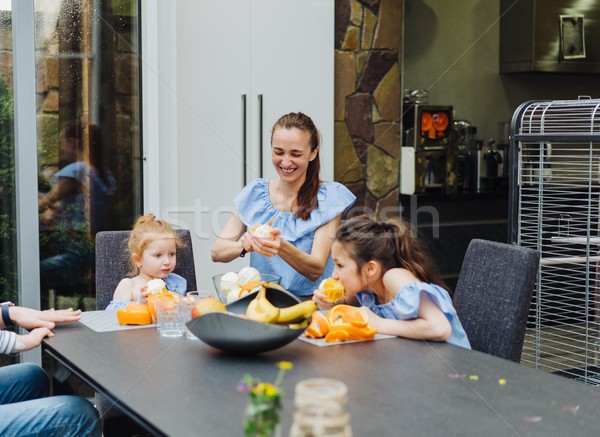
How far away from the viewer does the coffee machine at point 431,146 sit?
15.8 feet

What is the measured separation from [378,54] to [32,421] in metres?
3.05

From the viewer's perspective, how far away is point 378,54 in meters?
4.38

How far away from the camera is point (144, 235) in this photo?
2.50m

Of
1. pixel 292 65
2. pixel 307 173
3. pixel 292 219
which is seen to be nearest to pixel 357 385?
pixel 292 219

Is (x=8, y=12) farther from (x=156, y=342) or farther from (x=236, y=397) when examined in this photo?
(x=236, y=397)

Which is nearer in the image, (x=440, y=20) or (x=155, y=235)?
(x=155, y=235)

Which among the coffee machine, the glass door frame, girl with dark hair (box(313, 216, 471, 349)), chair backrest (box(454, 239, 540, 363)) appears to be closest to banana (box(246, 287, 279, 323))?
girl with dark hair (box(313, 216, 471, 349))

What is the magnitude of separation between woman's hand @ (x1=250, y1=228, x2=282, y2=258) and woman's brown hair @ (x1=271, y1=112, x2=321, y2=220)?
1.11 feet

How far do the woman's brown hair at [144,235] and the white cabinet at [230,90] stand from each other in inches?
42.3

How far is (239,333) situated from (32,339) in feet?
1.90

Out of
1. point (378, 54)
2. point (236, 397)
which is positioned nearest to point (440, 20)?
point (378, 54)

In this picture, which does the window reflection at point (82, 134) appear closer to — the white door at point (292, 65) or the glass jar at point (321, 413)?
the white door at point (292, 65)

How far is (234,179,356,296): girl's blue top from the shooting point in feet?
→ 8.77

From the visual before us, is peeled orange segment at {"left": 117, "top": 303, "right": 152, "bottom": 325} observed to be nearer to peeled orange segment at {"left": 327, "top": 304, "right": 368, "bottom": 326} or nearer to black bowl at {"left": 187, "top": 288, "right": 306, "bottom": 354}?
black bowl at {"left": 187, "top": 288, "right": 306, "bottom": 354}
